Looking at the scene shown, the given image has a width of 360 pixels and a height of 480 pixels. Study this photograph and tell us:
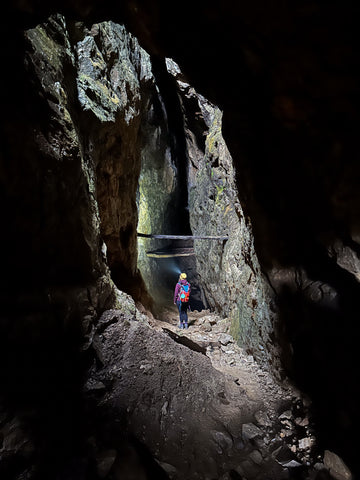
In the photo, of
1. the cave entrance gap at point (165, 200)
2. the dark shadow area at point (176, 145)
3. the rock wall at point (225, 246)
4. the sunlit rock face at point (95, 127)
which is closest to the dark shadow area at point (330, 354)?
the rock wall at point (225, 246)

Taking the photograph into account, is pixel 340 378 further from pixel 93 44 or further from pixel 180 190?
pixel 180 190

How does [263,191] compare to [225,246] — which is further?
[225,246]

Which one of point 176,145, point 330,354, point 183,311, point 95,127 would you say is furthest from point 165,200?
point 330,354

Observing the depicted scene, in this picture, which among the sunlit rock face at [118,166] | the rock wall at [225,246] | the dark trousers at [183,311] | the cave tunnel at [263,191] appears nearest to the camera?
the cave tunnel at [263,191]

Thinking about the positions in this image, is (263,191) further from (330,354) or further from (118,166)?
(118,166)

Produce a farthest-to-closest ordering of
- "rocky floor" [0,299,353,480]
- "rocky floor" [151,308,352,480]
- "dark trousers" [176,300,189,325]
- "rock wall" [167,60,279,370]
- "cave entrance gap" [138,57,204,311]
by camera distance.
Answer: "cave entrance gap" [138,57,204,311]
"dark trousers" [176,300,189,325]
"rock wall" [167,60,279,370]
"rocky floor" [151,308,352,480]
"rocky floor" [0,299,353,480]

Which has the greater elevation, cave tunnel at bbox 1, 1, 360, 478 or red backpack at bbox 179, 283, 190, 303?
cave tunnel at bbox 1, 1, 360, 478

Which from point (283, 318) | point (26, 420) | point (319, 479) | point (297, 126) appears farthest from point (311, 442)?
point (297, 126)

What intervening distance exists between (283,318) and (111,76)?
19.6 ft

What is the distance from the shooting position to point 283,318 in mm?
3264

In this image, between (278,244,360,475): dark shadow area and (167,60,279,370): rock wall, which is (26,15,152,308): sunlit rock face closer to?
(167,60,279,370): rock wall

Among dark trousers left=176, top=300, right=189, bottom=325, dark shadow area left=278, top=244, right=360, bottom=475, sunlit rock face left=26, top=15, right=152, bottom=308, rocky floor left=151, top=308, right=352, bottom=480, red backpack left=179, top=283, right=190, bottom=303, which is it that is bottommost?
dark trousers left=176, top=300, right=189, bottom=325

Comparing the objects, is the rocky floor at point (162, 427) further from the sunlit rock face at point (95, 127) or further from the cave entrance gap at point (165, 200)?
the cave entrance gap at point (165, 200)

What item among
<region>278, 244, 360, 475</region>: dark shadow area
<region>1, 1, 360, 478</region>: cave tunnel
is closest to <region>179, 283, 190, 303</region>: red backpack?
<region>1, 1, 360, 478</region>: cave tunnel
